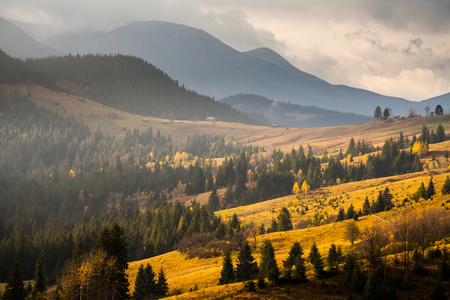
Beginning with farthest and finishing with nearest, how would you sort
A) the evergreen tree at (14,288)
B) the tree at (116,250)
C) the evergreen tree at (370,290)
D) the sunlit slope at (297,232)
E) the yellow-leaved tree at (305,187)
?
the yellow-leaved tree at (305,187) → the evergreen tree at (14,288) → the tree at (116,250) → the sunlit slope at (297,232) → the evergreen tree at (370,290)

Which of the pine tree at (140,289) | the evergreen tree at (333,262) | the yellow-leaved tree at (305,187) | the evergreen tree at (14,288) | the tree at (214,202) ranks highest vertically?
the yellow-leaved tree at (305,187)

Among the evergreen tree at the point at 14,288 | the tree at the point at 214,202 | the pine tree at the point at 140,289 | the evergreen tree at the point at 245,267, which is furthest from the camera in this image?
the tree at the point at 214,202

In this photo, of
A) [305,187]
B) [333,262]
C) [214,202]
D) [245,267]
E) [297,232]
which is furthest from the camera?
[214,202]

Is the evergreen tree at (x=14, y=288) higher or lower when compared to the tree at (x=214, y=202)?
lower

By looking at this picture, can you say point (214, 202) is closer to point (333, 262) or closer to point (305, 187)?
point (305, 187)

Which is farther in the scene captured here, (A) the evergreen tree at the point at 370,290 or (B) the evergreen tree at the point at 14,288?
(B) the evergreen tree at the point at 14,288

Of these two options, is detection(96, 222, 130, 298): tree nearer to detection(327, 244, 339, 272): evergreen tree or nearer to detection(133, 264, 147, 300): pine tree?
detection(133, 264, 147, 300): pine tree

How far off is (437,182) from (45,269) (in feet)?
446

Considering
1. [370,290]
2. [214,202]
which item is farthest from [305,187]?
[370,290]

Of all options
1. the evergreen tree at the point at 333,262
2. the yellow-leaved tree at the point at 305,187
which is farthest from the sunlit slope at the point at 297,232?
the yellow-leaved tree at the point at 305,187

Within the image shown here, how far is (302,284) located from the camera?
150ft

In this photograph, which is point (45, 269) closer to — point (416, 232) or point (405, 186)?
point (416, 232)

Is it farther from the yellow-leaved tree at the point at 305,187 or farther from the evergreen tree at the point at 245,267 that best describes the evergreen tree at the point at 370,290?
the yellow-leaved tree at the point at 305,187

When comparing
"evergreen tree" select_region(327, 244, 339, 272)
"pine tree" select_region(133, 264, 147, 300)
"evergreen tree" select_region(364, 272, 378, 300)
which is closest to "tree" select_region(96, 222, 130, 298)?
"pine tree" select_region(133, 264, 147, 300)
